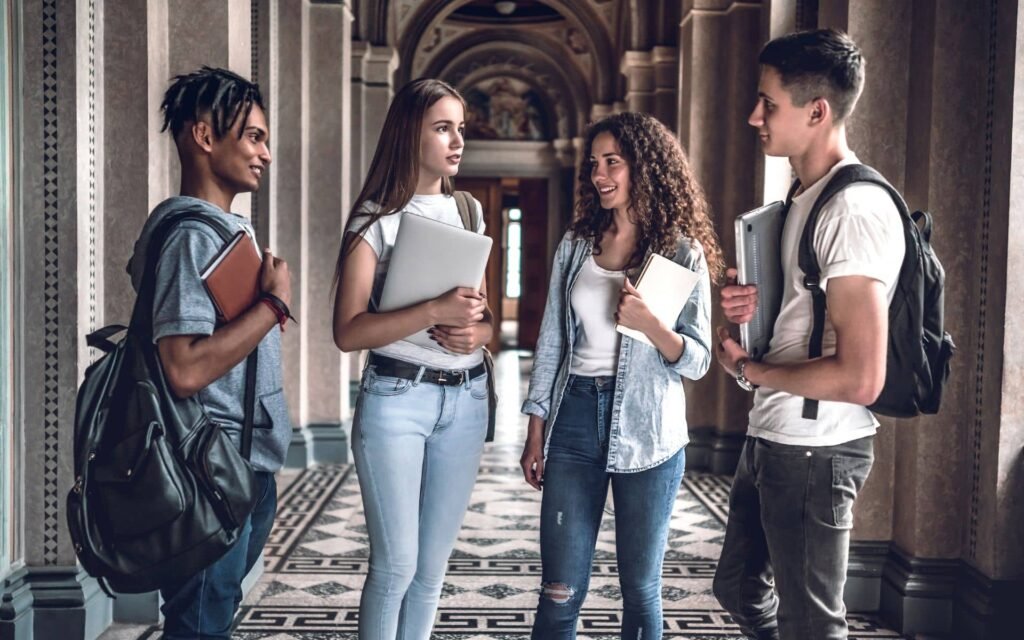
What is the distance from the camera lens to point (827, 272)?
6.31 ft

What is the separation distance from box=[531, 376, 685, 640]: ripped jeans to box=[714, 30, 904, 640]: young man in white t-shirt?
1.16ft

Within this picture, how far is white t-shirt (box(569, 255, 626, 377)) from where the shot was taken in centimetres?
248

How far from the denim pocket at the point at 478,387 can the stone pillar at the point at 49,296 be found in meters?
1.71

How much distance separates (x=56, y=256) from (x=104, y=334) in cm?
159

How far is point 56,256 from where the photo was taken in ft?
11.1

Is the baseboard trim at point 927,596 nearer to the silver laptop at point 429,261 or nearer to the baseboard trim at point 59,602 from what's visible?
the silver laptop at point 429,261

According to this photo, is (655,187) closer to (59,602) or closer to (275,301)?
(275,301)

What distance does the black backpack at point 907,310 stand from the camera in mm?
1957

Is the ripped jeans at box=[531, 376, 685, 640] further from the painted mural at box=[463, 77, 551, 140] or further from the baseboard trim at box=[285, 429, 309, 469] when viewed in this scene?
the painted mural at box=[463, 77, 551, 140]

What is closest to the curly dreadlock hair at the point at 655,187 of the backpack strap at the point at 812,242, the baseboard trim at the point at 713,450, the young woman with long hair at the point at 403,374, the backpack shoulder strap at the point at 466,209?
the backpack shoulder strap at the point at 466,209

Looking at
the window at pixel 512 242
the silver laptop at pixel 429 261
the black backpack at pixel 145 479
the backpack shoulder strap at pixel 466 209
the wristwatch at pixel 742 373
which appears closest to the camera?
the black backpack at pixel 145 479

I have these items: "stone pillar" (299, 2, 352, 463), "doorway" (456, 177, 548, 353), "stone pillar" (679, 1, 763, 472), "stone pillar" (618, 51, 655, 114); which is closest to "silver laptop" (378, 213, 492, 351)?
"stone pillar" (679, 1, 763, 472)

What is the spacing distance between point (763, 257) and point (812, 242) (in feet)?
0.54

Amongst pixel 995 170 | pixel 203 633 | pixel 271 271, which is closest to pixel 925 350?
pixel 271 271
